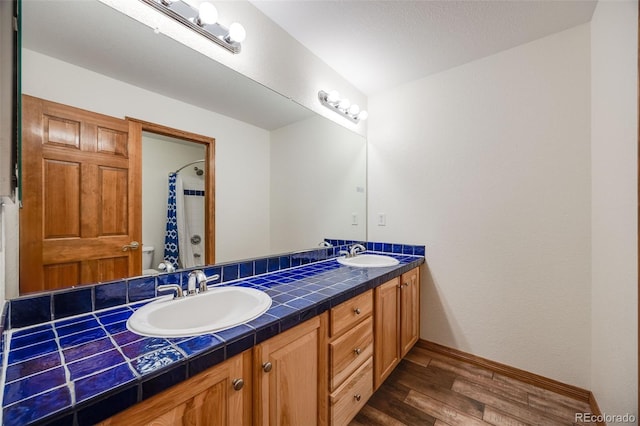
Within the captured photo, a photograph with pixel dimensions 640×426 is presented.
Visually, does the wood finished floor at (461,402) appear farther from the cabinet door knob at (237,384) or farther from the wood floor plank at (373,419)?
the cabinet door knob at (237,384)

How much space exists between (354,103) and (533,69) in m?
1.27

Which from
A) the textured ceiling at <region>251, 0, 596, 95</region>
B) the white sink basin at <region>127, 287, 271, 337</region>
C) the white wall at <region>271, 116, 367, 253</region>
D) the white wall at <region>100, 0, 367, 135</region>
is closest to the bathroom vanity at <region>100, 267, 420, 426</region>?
the white sink basin at <region>127, 287, 271, 337</region>

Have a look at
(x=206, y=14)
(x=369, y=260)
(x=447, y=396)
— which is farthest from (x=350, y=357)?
(x=206, y=14)

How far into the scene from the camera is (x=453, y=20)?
5.13 ft

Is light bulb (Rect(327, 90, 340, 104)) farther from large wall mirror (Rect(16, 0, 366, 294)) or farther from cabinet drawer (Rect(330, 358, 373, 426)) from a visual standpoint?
cabinet drawer (Rect(330, 358, 373, 426))

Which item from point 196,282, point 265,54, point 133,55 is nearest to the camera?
point 133,55

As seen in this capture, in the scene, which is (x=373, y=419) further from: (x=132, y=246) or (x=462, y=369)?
(x=132, y=246)

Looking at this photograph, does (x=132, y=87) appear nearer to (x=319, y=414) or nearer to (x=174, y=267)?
(x=174, y=267)

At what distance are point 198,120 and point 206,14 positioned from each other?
464mm

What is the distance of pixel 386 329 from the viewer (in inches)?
64.5

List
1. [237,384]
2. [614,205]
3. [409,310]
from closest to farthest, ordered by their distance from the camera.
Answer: [237,384] < [614,205] < [409,310]

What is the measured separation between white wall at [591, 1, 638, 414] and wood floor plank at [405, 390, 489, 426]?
646mm

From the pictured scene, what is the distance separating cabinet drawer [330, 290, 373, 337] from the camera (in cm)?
119

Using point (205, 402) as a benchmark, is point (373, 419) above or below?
below
